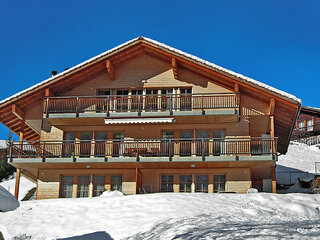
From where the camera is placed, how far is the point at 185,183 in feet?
84.7

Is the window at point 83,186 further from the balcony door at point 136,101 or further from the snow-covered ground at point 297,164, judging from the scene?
the snow-covered ground at point 297,164

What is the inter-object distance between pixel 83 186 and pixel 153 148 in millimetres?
4593

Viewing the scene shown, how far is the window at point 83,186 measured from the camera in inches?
1030

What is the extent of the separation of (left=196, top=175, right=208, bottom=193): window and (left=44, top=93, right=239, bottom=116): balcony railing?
383cm

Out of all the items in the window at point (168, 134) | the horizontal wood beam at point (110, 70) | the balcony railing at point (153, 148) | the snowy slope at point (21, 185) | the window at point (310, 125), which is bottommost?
the snowy slope at point (21, 185)

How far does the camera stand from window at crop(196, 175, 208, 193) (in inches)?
1005

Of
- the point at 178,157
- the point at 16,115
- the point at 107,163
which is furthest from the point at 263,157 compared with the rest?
the point at 16,115

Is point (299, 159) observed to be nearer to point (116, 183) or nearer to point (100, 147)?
point (116, 183)

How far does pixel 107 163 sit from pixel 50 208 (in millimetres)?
5664

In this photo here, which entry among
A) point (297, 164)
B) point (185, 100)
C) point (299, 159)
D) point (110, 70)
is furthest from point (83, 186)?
point (299, 159)

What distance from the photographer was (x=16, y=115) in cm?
2758

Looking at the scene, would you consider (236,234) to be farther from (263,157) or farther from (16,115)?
(16,115)

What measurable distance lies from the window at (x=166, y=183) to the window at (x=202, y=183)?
1495 mm

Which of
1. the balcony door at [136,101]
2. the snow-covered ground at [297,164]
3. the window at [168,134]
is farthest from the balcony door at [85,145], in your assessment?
the snow-covered ground at [297,164]
